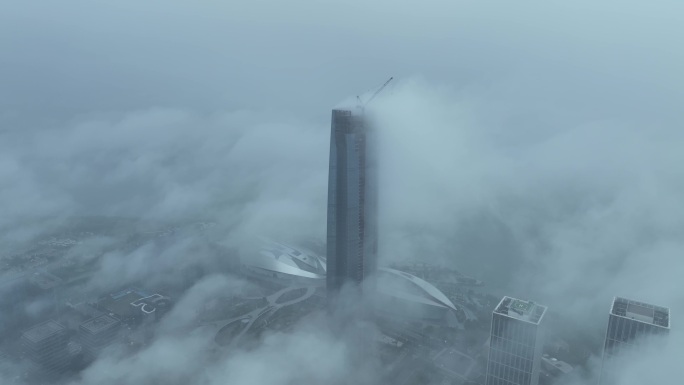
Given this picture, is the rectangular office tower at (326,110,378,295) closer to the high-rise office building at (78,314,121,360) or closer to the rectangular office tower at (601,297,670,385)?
the high-rise office building at (78,314,121,360)

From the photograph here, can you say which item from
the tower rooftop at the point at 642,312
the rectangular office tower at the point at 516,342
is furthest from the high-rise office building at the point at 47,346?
the tower rooftop at the point at 642,312

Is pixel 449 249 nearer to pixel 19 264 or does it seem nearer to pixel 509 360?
pixel 509 360

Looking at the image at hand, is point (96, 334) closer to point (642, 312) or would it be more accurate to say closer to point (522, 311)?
point (522, 311)

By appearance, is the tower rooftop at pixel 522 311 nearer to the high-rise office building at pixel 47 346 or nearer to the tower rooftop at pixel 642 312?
the tower rooftop at pixel 642 312

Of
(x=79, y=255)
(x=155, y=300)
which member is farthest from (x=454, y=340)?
(x=79, y=255)

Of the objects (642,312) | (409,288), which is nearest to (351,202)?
(409,288)

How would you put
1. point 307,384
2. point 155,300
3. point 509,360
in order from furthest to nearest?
point 155,300
point 307,384
point 509,360

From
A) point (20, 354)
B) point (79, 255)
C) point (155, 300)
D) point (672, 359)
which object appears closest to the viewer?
point (672, 359)

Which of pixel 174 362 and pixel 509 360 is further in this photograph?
pixel 174 362
